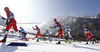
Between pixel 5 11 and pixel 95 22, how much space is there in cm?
6563

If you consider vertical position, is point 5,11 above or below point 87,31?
above

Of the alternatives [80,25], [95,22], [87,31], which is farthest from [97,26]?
[87,31]

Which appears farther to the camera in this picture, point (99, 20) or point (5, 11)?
point (99, 20)

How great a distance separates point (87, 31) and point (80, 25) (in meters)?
60.4

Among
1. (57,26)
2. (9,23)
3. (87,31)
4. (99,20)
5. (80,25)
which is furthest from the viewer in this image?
(80,25)

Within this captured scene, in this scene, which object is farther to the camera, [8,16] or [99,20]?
[99,20]

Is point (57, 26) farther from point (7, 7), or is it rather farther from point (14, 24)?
point (7, 7)

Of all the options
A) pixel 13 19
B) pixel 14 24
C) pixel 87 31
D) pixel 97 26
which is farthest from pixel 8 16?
pixel 97 26

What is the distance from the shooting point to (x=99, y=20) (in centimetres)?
5631

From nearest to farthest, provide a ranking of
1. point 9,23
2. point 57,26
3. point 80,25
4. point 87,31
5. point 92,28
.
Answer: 1. point 9,23
2. point 57,26
3. point 87,31
4. point 92,28
5. point 80,25

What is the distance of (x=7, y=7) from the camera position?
345 centimetres

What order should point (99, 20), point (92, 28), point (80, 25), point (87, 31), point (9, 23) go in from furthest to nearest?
point (80, 25)
point (99, 20)
point (92, 28)
point (87, 31)
point (9, 23)

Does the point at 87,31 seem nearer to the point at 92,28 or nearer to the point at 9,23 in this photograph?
the point at 9,23

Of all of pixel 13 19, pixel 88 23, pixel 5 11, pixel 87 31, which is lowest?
pixel 87 31
